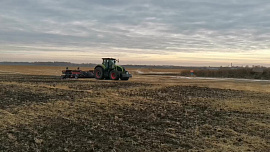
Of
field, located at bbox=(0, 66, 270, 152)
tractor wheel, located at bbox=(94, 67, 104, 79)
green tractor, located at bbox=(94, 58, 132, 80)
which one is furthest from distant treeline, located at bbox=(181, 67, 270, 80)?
field, located at bbox=(0, 66, 270, 152)

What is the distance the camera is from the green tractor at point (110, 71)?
2528 centimetres

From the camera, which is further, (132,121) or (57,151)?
(132,121)

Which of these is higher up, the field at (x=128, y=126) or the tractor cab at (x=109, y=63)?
the tractor cab at (x=109, y=63)

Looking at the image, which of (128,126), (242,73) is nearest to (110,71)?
(128,126)

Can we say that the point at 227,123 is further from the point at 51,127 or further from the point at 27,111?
the point at 27,111

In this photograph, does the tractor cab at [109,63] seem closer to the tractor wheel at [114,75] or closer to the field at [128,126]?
the tractor wheel at [114,75]

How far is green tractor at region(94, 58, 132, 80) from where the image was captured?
25.3 metres

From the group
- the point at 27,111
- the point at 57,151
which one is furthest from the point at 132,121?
the point at 27,111

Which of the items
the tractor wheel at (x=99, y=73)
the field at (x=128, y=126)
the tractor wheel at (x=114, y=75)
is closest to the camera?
the field at (x=128, y=126)

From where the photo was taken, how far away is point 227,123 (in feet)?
28.7

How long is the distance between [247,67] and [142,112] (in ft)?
123

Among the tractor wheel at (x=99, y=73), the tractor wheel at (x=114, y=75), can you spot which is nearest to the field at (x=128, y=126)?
the tractor wheel at (x=114, y=75)

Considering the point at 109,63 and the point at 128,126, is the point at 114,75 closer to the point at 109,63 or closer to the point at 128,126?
the point at 109,63

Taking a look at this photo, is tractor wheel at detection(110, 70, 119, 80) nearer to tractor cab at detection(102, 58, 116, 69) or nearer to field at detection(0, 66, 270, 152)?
tractor cab at detection(102, 58, 116, 69)
